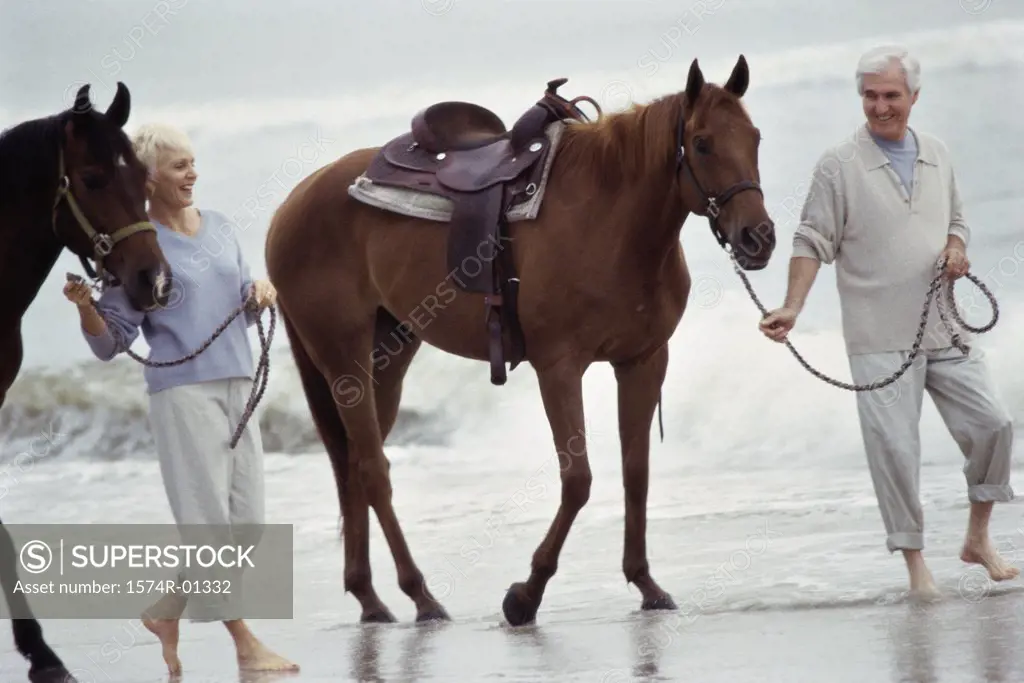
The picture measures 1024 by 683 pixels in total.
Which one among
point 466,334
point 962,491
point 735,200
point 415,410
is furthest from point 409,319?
point 415,410

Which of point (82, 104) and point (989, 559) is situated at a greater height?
point (82, 104)

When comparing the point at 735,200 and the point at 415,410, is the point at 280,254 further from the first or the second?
the point at 415,410

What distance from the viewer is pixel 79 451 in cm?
1275

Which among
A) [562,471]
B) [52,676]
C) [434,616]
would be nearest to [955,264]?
[562,471]

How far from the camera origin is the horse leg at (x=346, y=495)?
19.1ft

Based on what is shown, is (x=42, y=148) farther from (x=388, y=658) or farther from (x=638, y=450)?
(x=638, y=450)

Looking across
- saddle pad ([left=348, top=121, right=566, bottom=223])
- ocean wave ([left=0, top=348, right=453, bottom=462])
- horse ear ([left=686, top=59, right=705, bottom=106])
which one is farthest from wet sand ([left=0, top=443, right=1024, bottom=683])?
ocean wave ([left=0, top=348, right=453, bottom=462])

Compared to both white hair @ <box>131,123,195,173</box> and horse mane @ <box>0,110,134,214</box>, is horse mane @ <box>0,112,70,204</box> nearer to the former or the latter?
horse mane @ <box>0,110,134,214</box>

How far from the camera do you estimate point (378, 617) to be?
5715 mm

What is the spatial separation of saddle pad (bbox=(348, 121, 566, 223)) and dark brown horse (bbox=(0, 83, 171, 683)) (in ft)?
5.16

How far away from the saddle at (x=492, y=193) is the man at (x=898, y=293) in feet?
2.86

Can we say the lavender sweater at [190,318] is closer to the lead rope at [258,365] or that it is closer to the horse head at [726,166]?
the lead rope at [258,365]

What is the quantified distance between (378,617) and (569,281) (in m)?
1.41

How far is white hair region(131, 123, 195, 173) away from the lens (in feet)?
14.3
